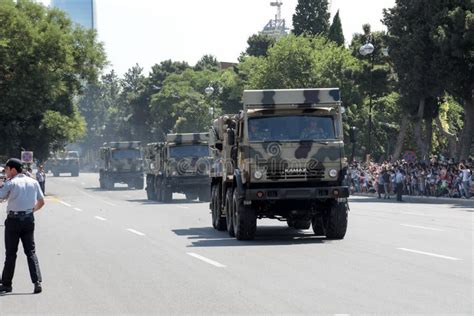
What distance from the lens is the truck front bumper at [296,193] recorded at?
65.3 ft

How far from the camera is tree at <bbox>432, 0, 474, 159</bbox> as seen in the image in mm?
47719

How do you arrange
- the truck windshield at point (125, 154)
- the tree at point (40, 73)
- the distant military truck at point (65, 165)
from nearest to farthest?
the tree at point (40, 73), the truck windshield at point (125, 154), the distant military truck at point (65, 165)

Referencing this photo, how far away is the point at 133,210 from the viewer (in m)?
36.4

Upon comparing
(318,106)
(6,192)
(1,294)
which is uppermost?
(318,106)

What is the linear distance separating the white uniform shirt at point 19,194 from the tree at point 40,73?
4476 centimetres

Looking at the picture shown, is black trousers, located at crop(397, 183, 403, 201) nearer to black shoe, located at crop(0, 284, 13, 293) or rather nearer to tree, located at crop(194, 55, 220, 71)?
black shoe, located at crop(0, 284, 13, 293)

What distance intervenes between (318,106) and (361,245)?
335 cm

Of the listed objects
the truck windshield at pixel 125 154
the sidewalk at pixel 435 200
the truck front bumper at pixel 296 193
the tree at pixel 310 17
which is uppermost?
the tree at pixel 310 17

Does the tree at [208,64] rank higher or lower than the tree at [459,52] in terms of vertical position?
higher

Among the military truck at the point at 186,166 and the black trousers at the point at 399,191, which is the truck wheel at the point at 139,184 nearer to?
the military truck at the point at 186,166

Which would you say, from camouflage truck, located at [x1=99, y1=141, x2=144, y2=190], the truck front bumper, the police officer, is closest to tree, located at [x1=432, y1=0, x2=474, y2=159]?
camouflage truck, located at [x1=99, y1=141, x2=144, y2=190]

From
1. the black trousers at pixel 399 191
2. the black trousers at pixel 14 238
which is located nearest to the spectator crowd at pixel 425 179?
the black trousers at pixel 399 191

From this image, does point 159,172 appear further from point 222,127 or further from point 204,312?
point 204,312

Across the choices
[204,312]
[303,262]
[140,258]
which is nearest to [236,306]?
[204,312]
